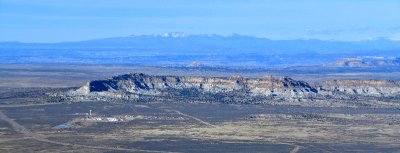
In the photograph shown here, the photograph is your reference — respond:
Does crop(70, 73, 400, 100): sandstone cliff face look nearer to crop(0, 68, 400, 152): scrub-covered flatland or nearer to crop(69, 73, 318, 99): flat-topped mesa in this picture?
crop(69, 73, 318, 99): flat-topped mesa

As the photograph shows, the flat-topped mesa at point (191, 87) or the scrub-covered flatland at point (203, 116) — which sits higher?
the flat-topped mesa at point (191, 87)

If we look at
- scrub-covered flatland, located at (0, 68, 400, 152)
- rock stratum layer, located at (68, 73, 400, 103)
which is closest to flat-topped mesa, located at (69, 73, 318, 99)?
rock stratum layer, located at (68, 73, 400, 103)

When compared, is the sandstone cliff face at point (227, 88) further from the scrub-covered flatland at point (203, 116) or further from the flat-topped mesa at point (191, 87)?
the scrub-covered flatland at point (203, 116)

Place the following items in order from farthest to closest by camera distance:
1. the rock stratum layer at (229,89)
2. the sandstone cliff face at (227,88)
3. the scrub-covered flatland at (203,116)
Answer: the sandstone cliff face at (227,88), the rock stratum layer at (229,89), the scrub-covered flatland at (203,116)

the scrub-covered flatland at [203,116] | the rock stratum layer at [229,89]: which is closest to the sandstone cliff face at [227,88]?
the rock stratum layer at [229,89]

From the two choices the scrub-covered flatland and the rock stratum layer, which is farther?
the rock stratum layer

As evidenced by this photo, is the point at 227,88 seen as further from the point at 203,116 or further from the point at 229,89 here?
the point at 203,116

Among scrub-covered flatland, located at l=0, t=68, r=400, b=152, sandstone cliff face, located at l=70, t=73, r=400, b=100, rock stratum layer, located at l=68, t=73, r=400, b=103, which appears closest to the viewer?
scrub-covered flatland, located at l=0, t=68, r=400, b=152

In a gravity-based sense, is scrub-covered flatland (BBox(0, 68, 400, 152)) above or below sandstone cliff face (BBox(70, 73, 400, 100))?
below

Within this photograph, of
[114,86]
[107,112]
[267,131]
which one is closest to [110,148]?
[267,131]
